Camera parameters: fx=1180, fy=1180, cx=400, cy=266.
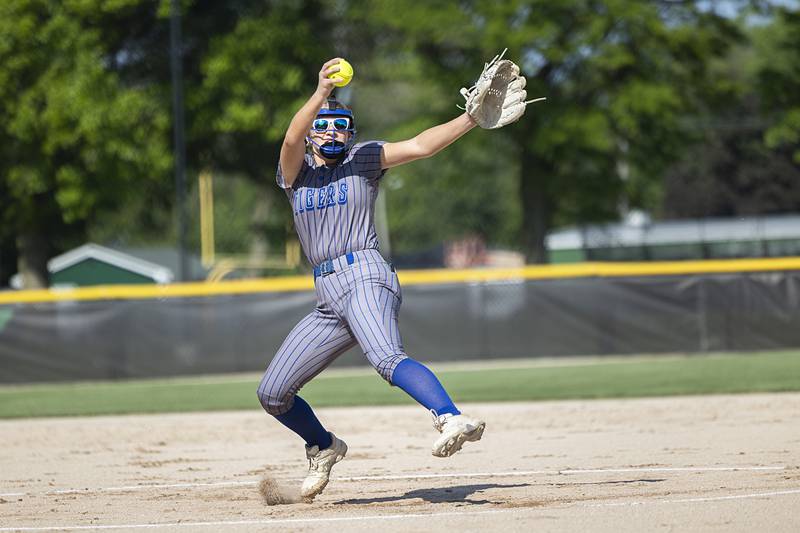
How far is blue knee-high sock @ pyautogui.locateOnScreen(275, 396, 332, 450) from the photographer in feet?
19.7

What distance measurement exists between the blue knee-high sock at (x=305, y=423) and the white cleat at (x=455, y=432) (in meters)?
1.06

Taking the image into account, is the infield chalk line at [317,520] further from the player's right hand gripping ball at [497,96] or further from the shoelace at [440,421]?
the player's right hand gripping ball at [497,96]

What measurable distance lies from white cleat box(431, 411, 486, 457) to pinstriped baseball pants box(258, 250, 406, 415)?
16.4 inches

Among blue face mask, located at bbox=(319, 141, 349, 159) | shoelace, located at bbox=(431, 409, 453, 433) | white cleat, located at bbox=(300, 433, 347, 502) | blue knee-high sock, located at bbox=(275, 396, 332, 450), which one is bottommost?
white cleat, located at bbox=(300, 433, 347, 502)

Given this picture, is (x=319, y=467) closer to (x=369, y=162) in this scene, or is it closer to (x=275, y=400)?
(x=275, y=400)

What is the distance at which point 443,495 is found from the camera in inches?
239

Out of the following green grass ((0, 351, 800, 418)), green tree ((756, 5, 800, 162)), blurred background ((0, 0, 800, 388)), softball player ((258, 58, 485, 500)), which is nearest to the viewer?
softball player ((258, 58, 485, 500))

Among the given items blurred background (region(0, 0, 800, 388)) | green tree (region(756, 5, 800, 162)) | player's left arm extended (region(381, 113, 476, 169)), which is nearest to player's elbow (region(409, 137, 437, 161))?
player's left arm extended (region(381, 113, 476, 169))

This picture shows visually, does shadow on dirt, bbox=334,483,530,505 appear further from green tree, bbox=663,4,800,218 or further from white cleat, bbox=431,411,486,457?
green tree, bbox=663,4,800,218

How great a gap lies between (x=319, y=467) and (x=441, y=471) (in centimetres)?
137

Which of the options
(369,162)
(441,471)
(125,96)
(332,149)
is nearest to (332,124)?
(332,149)

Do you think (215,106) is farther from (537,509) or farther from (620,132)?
(537,509)

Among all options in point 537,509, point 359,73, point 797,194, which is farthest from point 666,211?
point 537,509

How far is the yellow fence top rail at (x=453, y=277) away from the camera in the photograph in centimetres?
1698
